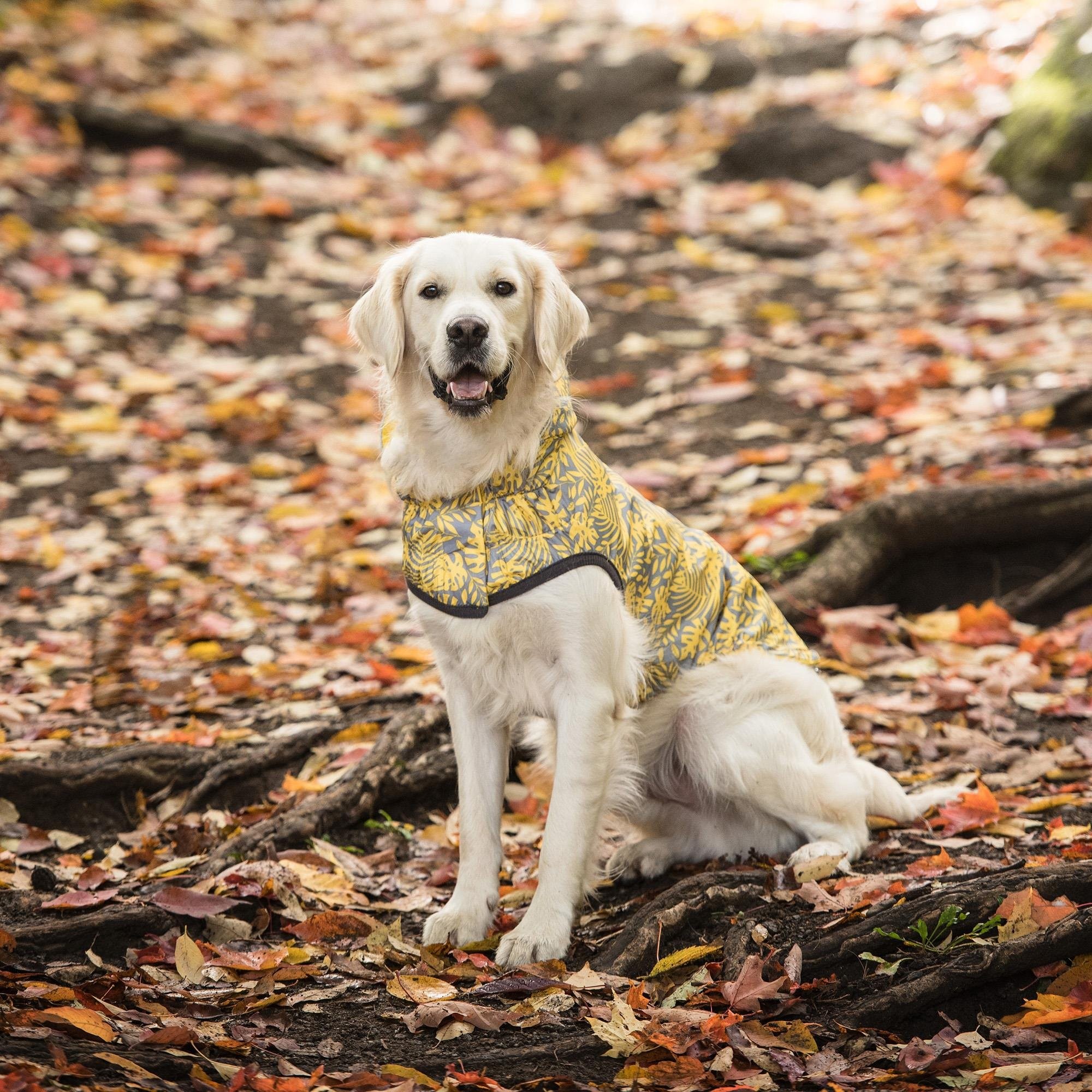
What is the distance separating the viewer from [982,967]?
251 cm

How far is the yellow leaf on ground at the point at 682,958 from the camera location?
9.23 feet

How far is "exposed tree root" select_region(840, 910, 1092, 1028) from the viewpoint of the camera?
2502 millimetres

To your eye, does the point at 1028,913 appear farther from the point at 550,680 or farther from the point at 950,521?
the point at 950,521

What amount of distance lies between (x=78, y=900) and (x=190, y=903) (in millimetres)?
307

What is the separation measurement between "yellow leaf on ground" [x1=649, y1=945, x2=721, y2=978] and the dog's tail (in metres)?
0.93

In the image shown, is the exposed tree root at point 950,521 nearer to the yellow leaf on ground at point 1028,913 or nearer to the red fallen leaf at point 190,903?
the yellow leaf on ground at point 1028,913

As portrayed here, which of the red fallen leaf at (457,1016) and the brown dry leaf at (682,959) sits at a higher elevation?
the brown dry leaf at (682,959)

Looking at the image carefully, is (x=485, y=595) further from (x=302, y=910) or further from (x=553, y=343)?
(x=302, y=910)

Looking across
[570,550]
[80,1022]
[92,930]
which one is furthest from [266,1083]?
[570,550]

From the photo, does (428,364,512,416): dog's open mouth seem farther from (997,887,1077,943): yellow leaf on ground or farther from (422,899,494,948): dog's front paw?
(997,887,1077,943): yellow leaf on ground

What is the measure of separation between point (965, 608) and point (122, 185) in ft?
24.6

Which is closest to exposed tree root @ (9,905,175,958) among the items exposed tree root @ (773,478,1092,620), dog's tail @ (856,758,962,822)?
dog's tail @ (856,758,962,822)

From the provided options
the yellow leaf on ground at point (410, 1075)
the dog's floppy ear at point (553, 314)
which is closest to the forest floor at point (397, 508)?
the yellow leaf on ground at point (410, 1075)

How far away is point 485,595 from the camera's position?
306 centimetres
